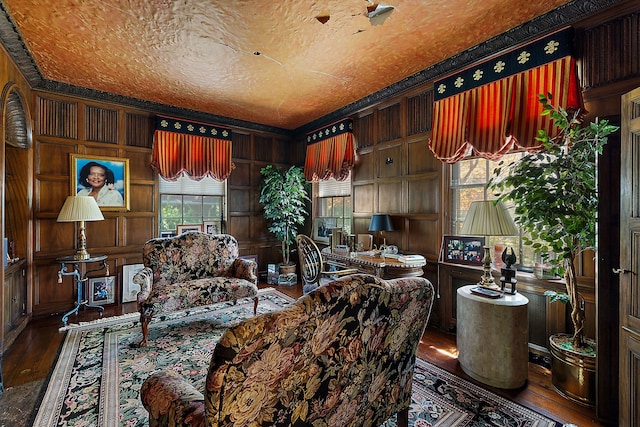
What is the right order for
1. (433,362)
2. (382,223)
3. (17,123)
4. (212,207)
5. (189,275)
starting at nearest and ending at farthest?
1. (433,362)
2. (17,123)
3. (189,275)
4. (382,223)
5. (212,207)

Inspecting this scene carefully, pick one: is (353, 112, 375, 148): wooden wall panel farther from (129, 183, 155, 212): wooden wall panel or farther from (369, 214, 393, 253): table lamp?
(129, 183, 155, 212): wooden wall panel

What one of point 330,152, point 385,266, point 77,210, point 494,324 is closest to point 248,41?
point 330,152

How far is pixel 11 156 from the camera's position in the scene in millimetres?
3555

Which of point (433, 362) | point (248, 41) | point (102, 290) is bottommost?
point (433, 362)

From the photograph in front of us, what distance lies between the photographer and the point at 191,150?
4.91 metres

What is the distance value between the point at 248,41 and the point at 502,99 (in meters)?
2.53

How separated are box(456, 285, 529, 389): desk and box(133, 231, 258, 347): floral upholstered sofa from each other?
2.36 metres

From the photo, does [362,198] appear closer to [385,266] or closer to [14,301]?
[385,266]

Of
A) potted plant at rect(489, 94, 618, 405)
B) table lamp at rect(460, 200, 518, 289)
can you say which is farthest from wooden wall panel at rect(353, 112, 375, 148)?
potted plant at rect(489, 94, 618, 405)

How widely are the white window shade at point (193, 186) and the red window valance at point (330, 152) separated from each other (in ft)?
5.33

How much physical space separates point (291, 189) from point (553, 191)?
3.87 meters

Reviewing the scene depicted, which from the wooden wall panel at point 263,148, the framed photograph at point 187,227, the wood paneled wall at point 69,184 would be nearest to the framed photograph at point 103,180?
the wood paneled wall at point 69,184

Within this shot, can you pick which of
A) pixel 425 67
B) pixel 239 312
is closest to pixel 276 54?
pixel 425 67

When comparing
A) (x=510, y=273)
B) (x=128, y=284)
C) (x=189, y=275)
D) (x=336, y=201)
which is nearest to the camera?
(x=510, y=273)
